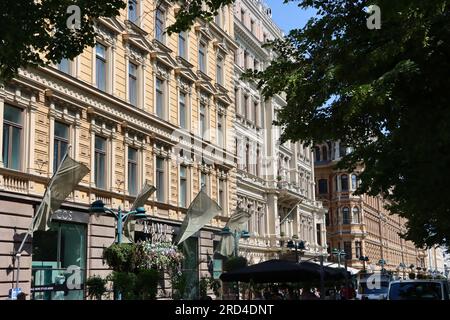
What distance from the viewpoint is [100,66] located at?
2519 centimetres

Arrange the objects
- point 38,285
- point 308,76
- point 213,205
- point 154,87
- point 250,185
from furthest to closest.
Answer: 1. point 250,185
2. point 154,87
3. point 213,205
4. point 38,285
5. point 308,76

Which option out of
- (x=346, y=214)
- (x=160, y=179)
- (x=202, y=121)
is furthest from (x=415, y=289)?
(x=346, y=214)

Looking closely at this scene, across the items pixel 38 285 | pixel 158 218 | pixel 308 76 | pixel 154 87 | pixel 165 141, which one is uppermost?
pixel 154 87

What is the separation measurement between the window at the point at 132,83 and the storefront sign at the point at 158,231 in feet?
18.3

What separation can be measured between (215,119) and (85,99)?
44.5 ft

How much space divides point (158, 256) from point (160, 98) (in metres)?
11.0

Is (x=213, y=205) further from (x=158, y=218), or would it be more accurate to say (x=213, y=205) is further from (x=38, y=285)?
(x=38, y=285)

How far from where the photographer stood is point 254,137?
45.3 m

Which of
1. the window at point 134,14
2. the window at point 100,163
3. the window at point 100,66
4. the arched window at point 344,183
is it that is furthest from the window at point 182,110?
the arched window at point 344,183

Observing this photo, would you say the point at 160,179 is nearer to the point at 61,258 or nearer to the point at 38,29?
the point at 61,258

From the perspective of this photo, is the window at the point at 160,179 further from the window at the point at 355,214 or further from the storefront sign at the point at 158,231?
the window at the point at 355,214

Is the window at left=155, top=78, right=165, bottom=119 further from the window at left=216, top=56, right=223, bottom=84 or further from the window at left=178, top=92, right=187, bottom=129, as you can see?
the window at left=216, top=56, right=223, bottom=84
